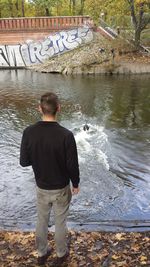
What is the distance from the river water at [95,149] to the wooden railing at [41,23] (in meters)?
11.9

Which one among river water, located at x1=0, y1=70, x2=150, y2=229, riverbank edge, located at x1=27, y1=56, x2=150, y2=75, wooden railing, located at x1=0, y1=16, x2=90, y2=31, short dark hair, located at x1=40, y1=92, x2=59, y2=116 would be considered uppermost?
wooden railing, located at x1=0, y1=16, x2=90, y2=31

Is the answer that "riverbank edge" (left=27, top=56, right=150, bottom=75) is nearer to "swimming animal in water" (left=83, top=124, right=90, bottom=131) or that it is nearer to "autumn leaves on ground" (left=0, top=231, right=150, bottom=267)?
"swimming animal in water" (left=83, top=124, right=90, bottom=131)

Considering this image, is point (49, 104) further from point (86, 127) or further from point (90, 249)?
point (86, 127)

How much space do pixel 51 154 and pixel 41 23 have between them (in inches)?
1273

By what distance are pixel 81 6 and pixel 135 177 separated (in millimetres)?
37231

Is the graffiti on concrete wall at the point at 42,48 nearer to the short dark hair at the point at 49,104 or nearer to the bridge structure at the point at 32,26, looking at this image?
the bridge structure at the point at 32,26

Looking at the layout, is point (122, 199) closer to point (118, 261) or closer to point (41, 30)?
point (118, 261)

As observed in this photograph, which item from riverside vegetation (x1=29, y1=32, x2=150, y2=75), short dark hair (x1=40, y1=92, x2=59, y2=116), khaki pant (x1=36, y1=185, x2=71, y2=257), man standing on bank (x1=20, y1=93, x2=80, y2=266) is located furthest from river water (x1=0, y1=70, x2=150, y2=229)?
riverside vegetation (x1=29, y1=32, x2=150, y2=75)

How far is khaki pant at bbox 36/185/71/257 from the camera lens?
4.75 m

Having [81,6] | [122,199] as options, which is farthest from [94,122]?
[81,6]

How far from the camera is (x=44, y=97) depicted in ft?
14.6

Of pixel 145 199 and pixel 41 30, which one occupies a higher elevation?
pixel 41 30

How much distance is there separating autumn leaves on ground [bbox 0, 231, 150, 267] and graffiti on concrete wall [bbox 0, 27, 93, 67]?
98.3 feet

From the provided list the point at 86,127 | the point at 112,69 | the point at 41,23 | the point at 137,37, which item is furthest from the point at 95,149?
the point at 41,23
